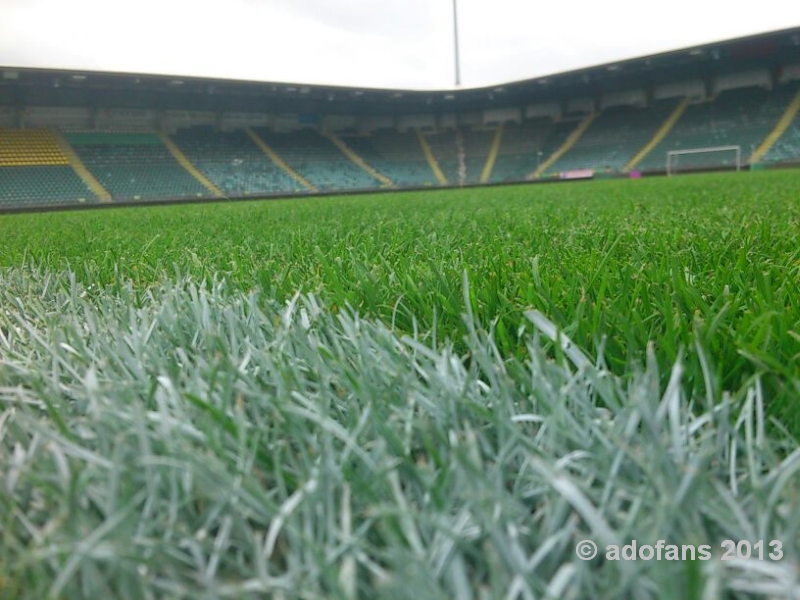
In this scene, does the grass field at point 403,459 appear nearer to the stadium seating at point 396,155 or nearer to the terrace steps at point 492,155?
the stadium seating at point 396,155

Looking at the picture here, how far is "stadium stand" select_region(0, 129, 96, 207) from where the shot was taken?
49.1 feet

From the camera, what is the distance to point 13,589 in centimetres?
33

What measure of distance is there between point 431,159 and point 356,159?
3008 millimetres

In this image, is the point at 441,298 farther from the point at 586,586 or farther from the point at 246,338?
the point at 586,586

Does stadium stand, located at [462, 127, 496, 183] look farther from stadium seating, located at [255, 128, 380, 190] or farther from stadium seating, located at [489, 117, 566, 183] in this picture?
stadium seating, located at [255, 128, 380, 190]

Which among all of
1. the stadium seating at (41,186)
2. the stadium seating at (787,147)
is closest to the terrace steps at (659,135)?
the stadium seating at (787,147)

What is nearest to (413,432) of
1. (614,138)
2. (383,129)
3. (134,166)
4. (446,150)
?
(134,166)

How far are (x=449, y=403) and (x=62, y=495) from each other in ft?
0.93

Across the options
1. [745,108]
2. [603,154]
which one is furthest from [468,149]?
[745,108]

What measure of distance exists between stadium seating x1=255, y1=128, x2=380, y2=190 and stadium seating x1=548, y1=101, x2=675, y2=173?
6.73 m

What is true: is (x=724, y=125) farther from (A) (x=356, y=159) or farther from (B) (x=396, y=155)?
(A) (x=356, y=159)

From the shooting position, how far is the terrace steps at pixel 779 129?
1747cm

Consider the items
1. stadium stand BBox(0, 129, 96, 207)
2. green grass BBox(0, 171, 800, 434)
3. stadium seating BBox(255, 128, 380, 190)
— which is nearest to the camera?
green grass BBox(0, 171, 800, 434)

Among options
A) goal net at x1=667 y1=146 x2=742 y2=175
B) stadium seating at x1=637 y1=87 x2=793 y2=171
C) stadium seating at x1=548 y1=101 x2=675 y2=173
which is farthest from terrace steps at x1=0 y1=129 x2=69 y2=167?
stadium seating at x1=637 y1=87 x2=793 y2=171
